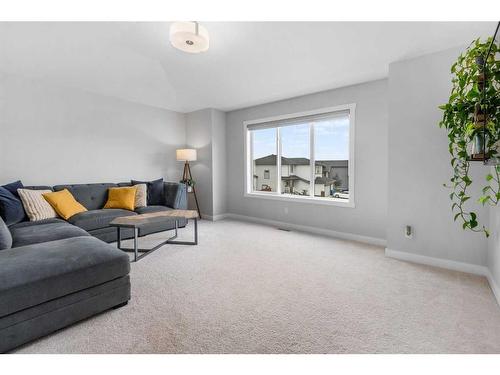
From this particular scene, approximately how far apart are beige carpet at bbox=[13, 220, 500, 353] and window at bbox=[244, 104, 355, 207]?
1.43m

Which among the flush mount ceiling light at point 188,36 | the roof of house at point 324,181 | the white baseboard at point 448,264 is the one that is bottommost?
the white baseboard at point 448,264

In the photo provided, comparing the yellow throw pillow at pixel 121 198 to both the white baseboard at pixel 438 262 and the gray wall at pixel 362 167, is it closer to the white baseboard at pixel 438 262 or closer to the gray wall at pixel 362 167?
the gray wall at pixel 362 167

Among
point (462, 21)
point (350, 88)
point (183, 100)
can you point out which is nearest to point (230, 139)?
point (183, 100)

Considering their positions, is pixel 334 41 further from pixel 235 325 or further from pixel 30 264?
pixel 30 264

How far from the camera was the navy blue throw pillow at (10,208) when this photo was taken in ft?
9.75

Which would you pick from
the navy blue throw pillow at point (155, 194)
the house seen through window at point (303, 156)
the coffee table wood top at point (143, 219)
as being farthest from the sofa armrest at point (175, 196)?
the house seen through window at point (303, 156)

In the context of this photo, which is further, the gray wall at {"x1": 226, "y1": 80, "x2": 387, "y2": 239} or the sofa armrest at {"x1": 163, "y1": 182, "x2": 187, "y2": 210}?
the sofa armrest at {"x1": 163, "y1": 182, "x2": 187, "y2": 210}

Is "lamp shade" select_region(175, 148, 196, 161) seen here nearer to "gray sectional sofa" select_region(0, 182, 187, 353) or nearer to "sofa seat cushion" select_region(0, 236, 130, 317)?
"gray sectional sofa" select_region(0, 182, 187, 353)

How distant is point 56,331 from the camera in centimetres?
167

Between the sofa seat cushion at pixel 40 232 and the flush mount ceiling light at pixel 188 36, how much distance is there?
2319mm

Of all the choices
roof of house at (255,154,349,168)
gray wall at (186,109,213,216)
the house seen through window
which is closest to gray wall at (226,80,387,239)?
the house seen through window

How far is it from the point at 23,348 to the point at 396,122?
3840 mm

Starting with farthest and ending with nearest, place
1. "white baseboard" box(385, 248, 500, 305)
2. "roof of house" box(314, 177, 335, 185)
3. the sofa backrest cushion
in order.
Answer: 1. "roof of house" box(314, 177, 335, 185)
2. the sofa backrest cushion
3. "white baseboard" box(385, 248, 500, 305)

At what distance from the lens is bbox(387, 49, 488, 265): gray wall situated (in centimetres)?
267
